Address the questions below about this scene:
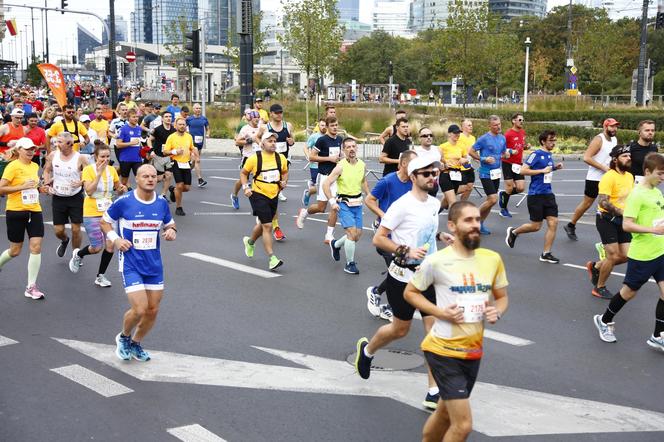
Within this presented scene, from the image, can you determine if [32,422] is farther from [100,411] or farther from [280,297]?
[280,297]

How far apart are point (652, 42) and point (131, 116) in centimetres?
7246

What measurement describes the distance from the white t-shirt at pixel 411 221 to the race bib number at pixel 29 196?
4900 mm

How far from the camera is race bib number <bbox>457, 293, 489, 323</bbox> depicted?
16.0ft

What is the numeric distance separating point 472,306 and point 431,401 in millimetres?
1631

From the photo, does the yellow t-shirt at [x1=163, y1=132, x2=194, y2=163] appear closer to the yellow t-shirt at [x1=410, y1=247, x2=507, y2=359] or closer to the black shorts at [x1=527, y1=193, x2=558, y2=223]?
the black shorts at [x1=527, y1=193, x2=558, y2=223]

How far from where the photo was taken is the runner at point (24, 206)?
31.4 ft

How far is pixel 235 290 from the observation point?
10.2m

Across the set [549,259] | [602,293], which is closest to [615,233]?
[602,293]

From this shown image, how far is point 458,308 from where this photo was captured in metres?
4.80

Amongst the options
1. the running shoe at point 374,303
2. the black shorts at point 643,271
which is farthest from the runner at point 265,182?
the black shorts at point 643,271

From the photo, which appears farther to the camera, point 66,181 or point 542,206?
point 542,206

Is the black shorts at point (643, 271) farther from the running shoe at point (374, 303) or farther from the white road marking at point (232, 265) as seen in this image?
the white road marking at point (232, 265)

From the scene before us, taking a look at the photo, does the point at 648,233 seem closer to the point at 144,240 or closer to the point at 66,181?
the point at 144,240

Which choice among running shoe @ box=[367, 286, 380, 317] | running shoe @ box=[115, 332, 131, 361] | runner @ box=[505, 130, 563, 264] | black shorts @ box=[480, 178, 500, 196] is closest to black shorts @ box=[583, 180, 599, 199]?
runner @ box=[505, 130, 563, 264]
